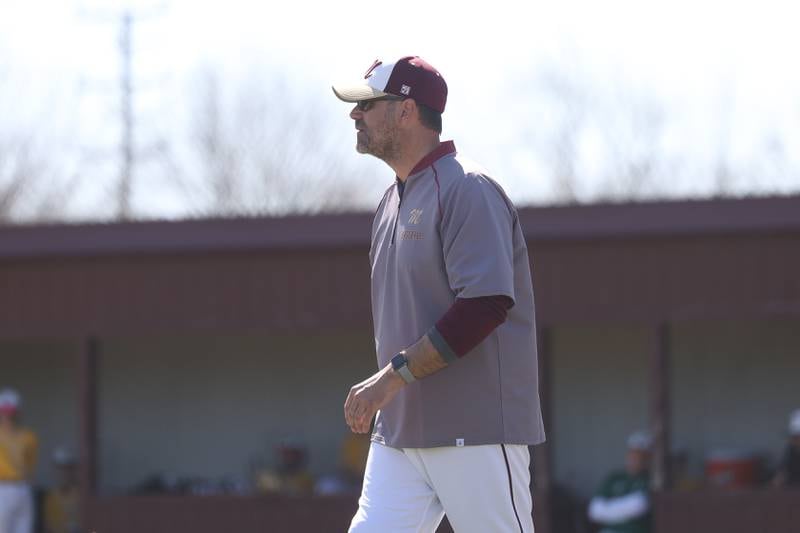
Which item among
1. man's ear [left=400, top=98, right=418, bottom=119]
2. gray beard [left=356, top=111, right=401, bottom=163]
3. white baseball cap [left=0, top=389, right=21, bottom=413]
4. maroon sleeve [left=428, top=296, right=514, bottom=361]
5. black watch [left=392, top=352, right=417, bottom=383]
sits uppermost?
man's ear [left=400, top=98, right=418, bottom=119]

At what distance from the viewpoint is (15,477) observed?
11.8m

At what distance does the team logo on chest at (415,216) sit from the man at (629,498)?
23.0 feet

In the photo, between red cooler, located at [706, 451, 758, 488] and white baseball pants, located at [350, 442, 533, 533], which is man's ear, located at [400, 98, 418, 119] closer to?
white baseball pants, located at [350, 442, 533, 533]

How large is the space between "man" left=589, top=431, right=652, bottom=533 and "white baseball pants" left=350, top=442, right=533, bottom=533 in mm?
6783

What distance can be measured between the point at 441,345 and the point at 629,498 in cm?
717

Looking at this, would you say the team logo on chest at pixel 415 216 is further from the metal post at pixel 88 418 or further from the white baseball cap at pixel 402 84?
the metal post at pixel 88 418

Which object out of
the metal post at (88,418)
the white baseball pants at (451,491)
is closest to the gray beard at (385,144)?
the white baseball pants at (451,491)

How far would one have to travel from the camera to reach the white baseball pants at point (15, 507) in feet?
38.4

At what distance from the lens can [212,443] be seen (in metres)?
13.5

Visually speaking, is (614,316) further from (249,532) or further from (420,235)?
(420,235)

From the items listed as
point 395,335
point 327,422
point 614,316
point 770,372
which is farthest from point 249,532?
point 395,335

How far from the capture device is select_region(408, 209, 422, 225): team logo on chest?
12.8 feet

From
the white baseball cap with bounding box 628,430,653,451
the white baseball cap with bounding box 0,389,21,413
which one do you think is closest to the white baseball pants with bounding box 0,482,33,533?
the white baseball cap with bounding box 0,389,21,413

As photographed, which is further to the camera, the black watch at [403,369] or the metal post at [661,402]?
the metal post at [661,402]
